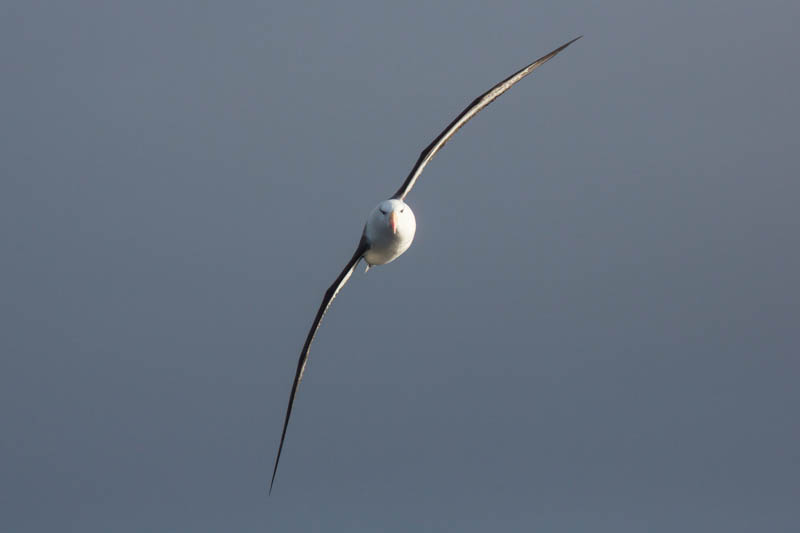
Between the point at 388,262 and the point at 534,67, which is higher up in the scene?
the point at 534,67

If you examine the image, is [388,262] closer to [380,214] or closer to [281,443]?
[380,214]

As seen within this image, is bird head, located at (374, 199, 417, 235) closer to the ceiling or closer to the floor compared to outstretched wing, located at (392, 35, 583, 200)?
closer to the floor

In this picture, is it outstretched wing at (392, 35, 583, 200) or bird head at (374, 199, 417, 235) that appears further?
outstretched wing at (392, 35, 583, 200)

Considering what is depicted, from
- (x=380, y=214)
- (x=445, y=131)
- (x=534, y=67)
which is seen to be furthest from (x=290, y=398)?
(x=534, y=67)

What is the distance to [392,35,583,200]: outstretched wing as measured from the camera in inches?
654

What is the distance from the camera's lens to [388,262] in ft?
55.3

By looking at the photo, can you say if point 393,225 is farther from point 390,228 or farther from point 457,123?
point 457,123

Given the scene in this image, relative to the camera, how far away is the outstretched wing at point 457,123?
16609mm

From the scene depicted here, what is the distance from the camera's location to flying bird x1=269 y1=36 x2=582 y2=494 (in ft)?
52.3

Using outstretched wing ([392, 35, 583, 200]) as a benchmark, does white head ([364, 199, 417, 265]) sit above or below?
below

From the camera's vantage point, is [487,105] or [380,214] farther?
[487,105]

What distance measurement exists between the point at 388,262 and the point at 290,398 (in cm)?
296

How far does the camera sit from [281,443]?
54.1 feet

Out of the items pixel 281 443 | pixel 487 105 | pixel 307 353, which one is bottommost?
pixel 281 443
